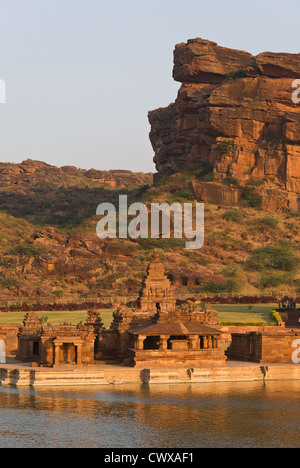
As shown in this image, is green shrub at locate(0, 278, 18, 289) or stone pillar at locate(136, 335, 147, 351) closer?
stone pillar at locate(136, 335, 147, 351)

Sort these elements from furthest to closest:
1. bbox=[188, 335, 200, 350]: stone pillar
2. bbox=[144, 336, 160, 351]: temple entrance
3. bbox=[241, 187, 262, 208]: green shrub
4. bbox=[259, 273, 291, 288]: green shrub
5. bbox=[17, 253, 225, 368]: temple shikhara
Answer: bbox=[241, 187, 262, 208]: green shrub < bbox=[259, 273, 291, 288]: green shrub < bbox=[144, 336, 160, 351]: temple entrance < bbox=[188, 335, 200, 350]: stone pillar < bbox=[17, 253, 225, 368]: temple shikhara

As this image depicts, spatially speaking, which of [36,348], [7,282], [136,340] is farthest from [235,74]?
[136,340]

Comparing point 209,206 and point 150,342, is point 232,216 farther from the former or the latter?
point 150,342

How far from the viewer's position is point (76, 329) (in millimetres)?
49719

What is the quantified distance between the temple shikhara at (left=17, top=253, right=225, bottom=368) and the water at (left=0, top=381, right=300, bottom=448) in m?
2.96

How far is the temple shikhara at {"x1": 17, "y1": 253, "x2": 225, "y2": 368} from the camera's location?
48469mm

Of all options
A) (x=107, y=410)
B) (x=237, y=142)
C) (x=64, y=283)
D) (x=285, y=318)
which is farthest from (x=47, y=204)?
(x=107, y=410)

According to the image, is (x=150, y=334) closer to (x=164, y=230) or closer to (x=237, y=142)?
(x=164, y=230)

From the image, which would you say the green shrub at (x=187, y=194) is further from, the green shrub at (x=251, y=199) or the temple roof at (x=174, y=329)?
the temple roof at (x=174, y=329)

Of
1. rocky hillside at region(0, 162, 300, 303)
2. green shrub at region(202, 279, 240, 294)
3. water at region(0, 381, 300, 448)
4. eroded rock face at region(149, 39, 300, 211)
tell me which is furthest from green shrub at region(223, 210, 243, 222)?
water at region(0, 381, 300, 448)

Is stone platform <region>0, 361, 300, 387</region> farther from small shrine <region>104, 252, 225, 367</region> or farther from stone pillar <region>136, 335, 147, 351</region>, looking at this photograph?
stone pillar <region>136, 335, 147, 351</region>
